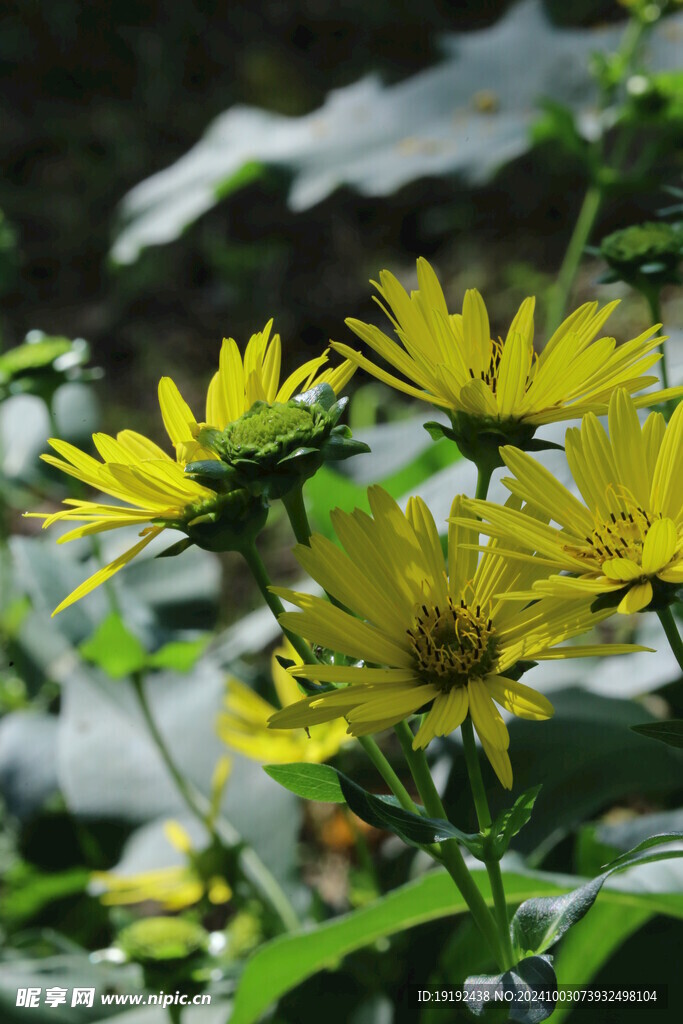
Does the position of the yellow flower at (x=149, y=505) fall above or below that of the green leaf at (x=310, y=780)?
above

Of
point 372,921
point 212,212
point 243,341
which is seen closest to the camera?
point 372,921

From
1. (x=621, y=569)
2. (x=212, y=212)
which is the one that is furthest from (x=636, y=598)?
(x=212, y=212)

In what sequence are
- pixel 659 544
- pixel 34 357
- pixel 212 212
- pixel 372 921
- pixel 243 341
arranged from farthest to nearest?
pixel 212 212, pixel 243 341, pixel 34 357, pixel 372 921, pixel 659 544

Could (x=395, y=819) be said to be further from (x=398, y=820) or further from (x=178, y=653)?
(x=178, y=653)

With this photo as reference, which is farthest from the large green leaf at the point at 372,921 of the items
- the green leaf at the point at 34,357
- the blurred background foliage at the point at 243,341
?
the green leaf at the point at 34,357

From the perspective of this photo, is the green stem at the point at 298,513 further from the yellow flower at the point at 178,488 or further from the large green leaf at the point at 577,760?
the large green leaf at the point at 577,760

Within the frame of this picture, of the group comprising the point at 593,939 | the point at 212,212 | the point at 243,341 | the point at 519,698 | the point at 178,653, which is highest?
the point at 212,212

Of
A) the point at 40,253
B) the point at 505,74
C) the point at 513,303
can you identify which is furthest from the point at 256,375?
the point at 40,253
